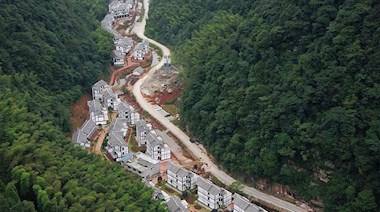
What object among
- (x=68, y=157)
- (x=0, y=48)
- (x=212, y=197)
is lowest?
(x=212, y=197)

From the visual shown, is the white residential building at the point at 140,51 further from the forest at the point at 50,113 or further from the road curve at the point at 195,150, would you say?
the forest at the point at 50,113

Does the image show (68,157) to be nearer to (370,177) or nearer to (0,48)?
(0,48)

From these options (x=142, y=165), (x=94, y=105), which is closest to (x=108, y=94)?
(x=94, y=105)

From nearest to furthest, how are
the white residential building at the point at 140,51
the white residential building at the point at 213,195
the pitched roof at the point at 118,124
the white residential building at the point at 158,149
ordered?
the white residential building at the point at 213,195 → the white residential building at the point at 158,149 → the pitched roof at the point at 118,124 → the white residential building at the point at 140,51

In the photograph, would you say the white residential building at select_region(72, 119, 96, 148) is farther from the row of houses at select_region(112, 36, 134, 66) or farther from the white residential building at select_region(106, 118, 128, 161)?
the row of houses at select_region(112, 36, 134, 66)

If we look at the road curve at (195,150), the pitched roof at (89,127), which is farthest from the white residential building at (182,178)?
the pitched roof at (89,127)

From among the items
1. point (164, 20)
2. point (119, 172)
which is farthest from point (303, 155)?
point (164, 20)

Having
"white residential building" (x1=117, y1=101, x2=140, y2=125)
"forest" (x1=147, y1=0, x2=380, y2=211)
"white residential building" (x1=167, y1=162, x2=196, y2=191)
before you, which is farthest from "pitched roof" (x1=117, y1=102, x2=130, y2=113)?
"white residential building" (x1=167, y1=162, x2=196, y2=191)
